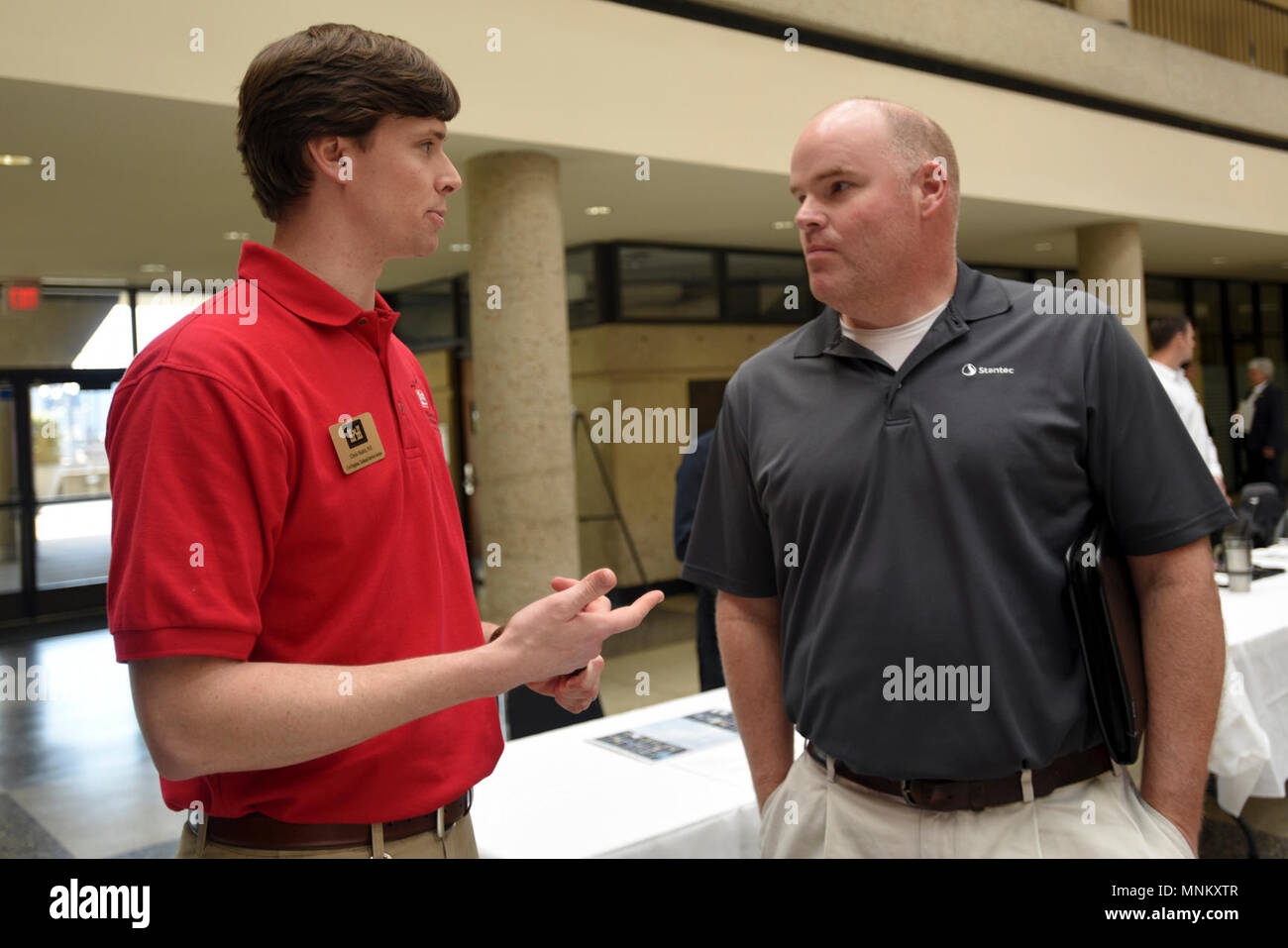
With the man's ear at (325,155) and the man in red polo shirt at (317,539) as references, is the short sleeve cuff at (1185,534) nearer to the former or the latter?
the man in red polo shirt at (317,539)

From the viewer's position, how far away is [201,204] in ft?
21.3

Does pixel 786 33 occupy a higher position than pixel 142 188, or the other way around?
pixel 786 33

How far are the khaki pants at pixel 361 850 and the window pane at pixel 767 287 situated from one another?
836 cm

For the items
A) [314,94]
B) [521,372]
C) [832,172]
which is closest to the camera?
[314,94]

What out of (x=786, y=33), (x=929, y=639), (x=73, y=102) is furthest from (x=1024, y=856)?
(x=786, y=33)

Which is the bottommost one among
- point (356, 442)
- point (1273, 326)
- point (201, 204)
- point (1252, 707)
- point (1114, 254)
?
point (1252, 707)

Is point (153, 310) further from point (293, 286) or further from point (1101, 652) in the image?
point (1101, 652)

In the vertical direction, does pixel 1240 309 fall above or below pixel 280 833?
above

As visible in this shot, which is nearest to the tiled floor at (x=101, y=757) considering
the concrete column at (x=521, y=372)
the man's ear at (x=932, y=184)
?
the concrete column at (x=521, y=372)

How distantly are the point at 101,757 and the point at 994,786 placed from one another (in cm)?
526

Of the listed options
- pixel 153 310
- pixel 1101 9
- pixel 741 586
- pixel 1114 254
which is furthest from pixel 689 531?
pixel 153 310
